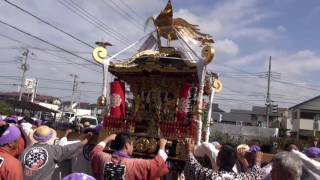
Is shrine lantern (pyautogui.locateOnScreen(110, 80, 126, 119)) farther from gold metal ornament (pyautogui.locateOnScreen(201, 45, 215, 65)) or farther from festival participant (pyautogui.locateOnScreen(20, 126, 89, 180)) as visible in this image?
festival participant (pyautogui.locateOnScreen(20, 126, 89, 180))

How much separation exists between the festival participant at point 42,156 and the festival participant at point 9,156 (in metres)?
0.55

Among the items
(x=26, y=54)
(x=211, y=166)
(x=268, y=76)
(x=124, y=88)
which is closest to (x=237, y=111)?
(x=268, y=76)

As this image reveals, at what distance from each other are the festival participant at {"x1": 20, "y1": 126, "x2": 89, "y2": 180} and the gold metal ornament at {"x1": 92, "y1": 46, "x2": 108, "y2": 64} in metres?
3.62

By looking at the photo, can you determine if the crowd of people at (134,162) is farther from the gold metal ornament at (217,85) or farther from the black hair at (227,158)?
the gold metal ornament at (217,85)

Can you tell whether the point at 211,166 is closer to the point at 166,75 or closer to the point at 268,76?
the point at 166,75

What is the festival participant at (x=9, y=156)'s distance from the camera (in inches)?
124

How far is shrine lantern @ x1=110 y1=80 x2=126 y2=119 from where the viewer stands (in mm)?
8015

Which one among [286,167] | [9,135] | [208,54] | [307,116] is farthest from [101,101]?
[307,116]

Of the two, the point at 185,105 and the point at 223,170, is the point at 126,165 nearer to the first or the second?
the point at 223,170

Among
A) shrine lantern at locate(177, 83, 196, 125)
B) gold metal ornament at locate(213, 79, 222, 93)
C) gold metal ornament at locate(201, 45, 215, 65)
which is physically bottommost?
shrine lantern at locate(177, 83, 196, 125)

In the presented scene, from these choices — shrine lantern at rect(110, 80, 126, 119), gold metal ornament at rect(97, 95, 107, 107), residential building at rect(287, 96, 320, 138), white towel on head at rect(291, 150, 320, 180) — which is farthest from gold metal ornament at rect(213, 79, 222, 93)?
residential building at rect(287, 96, 320, 138)

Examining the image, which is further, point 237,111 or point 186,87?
point 237,111

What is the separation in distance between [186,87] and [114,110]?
1.50m

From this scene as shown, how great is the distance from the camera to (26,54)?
41.8 metres
